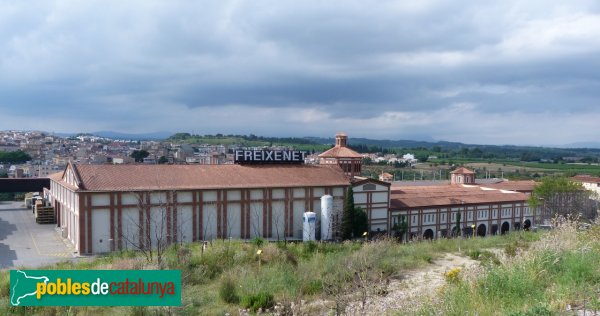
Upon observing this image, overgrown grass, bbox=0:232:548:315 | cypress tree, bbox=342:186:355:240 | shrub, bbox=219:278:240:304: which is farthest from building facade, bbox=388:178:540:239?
shrub, bbox=219:278:240:304

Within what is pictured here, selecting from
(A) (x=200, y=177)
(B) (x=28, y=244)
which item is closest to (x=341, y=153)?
(A) (x=200, y=177)

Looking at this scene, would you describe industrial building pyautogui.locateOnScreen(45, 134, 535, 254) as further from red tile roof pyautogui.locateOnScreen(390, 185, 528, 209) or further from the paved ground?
the paved ground

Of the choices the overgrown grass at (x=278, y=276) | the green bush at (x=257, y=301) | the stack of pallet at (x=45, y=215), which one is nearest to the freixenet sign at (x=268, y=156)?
the stack of pallet at (x=45, y=215)

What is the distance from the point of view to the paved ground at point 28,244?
3114 centimetres

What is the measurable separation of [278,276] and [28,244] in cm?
3219

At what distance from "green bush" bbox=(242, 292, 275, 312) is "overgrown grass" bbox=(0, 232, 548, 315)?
0.9 inches

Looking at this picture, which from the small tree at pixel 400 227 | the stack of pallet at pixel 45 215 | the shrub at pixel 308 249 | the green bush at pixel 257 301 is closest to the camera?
the green bush at pixel 257 301

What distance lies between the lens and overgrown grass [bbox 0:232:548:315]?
8.59 metres

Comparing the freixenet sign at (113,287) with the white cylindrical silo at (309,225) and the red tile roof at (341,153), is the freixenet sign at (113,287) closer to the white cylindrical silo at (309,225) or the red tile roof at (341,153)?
the white cylindrical silo at (309,225)

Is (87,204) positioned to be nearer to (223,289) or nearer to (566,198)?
(223,289)

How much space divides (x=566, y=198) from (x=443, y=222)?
1686 cm

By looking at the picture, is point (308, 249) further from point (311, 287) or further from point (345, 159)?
point (345, 159)

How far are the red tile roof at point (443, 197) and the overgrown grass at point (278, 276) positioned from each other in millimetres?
29410

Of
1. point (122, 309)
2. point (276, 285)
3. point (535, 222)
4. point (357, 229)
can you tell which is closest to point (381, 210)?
point (357, 229)
